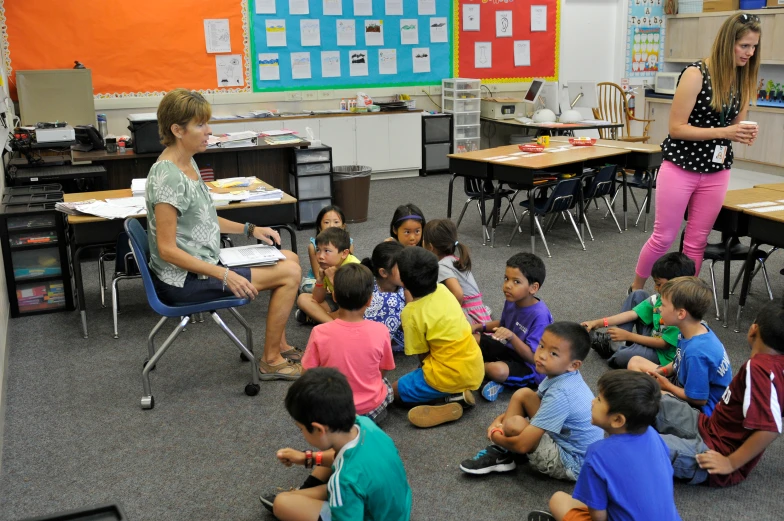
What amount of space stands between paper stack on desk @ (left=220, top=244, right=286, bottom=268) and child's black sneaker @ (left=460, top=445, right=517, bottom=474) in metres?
1.29

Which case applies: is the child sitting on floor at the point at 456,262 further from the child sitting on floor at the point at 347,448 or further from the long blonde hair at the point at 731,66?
the child sitting on floor at the point at 347,448

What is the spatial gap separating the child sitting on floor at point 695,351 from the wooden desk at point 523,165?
2.63 meters

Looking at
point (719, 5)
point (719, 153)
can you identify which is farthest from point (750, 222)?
point (719, 5)

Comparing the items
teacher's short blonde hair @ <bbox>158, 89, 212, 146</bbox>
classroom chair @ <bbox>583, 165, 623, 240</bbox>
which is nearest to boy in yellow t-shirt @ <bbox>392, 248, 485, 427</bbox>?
teacher's short blonde hair @ <bbox>158, 89, 212, 146</bbox>

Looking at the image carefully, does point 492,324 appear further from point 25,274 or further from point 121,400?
point 25,274

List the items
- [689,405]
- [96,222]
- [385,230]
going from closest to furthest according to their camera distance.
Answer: [689,405] < [96,222] < [385,230]

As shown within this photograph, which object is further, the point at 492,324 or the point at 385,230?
the point at 385,230

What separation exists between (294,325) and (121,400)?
1.13m

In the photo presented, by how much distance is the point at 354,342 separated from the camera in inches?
105

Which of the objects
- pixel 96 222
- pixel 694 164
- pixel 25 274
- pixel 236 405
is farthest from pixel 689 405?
pixel 25 274

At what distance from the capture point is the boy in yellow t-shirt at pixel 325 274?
351 cm

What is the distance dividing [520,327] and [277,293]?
3.61ft

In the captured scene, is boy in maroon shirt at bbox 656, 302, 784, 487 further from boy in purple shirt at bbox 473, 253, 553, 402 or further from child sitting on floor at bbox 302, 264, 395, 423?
child sitting on floor at bbox 302, 264, 395, 423

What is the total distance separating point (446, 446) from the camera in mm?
2822
